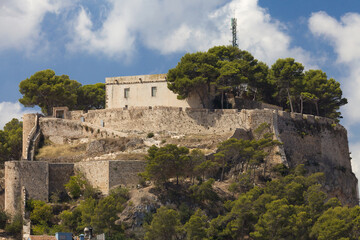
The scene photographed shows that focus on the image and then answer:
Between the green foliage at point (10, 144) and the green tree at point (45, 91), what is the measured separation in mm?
3620

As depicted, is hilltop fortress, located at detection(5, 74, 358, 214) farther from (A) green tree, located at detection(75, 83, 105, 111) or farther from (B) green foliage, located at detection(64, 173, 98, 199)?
(B) green foliage, located at detection(64, 173, 98, 199)

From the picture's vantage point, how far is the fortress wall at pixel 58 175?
65219mm

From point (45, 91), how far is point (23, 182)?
1776 centimetres

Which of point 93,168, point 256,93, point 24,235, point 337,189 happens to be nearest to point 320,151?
point 337,189

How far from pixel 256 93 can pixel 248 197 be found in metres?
23.4

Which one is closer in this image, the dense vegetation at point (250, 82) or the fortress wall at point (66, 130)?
the fortress wall at point (66, 130)

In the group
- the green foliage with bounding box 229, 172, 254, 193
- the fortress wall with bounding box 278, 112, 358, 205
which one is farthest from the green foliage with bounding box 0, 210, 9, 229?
the fortress wall with bounding box 278, 112, 358, 205

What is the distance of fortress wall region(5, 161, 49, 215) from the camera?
62844 millimetres

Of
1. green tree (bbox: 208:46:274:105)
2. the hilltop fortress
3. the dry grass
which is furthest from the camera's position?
green tree (bbox: 208:46:274:105)

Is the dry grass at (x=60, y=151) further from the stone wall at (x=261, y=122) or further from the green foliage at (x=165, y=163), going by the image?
the green foliage at (x=165, y=163)

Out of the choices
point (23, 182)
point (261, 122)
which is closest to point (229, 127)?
point (261, 122)

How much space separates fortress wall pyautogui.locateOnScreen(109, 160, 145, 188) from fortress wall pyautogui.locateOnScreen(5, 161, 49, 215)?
511cm

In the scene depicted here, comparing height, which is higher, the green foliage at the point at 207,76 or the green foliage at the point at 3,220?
the green foliage at the point at 207,76

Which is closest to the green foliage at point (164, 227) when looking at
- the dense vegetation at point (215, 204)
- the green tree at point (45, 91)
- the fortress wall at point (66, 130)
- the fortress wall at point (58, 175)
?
the dense vegetation at point (215, 204)
